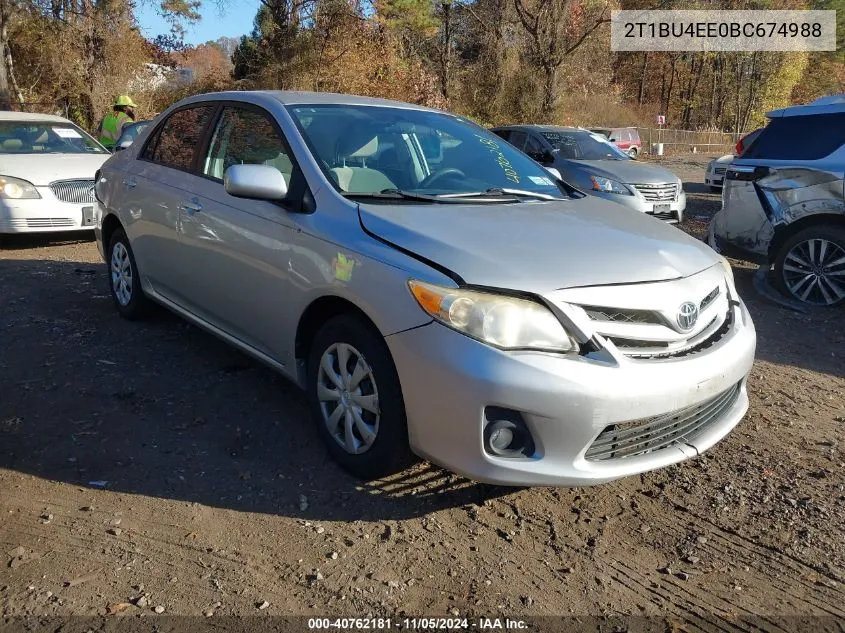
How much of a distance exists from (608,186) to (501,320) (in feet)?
27.0

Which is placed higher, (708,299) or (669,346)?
(708,299)

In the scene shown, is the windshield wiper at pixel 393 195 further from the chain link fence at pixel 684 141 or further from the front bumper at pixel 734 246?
the chain link fence at pixel 684 141

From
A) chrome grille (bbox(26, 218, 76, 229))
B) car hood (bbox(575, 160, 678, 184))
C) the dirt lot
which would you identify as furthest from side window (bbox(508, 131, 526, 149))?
the dirt lot

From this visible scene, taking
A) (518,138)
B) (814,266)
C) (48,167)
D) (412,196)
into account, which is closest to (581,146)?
(518,138)

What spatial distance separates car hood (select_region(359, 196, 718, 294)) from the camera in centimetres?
283

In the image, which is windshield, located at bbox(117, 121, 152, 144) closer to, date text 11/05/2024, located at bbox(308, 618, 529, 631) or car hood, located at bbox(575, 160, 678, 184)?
car hood, located at bbox(575, 160, 678, 184)

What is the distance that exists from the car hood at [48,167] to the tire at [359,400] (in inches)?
255

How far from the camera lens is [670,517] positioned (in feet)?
10.3

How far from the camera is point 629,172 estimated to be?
10.6 meters

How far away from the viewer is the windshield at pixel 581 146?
1153 cm

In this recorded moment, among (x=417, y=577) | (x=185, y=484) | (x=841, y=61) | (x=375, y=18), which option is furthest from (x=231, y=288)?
(x=841, y=61)

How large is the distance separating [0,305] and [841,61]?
189 ft

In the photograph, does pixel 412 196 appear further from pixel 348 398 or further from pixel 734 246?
pixel 734 246

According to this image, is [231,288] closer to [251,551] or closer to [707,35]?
[251,551]
